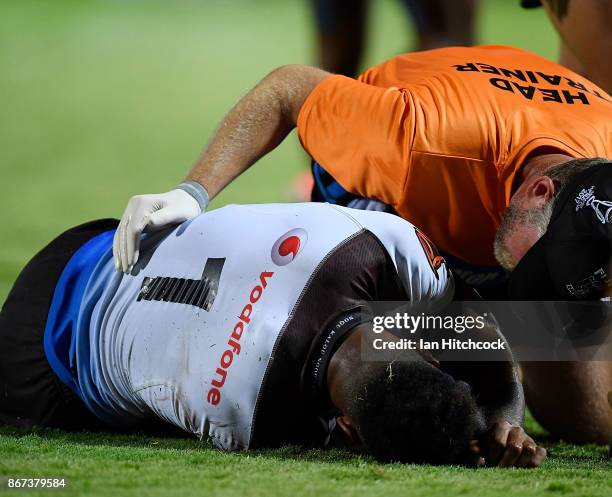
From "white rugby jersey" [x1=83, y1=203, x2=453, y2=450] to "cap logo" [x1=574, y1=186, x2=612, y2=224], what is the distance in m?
0.27

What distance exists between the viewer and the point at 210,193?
2.46 metres

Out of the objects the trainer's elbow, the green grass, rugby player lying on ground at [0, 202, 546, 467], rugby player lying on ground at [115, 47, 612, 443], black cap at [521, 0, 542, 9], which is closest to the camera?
the green grass

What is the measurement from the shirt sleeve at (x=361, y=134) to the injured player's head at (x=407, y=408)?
2.32 ft

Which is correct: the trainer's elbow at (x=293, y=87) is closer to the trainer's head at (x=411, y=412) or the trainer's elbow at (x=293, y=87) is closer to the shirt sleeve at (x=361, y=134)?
the shirt sleeve at (x=361, y=134)

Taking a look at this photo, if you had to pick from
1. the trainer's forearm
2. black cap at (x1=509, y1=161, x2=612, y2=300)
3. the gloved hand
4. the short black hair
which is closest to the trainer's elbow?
the trainer's forearm

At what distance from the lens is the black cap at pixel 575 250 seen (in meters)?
1.98

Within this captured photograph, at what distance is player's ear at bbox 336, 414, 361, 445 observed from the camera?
74.7 inches

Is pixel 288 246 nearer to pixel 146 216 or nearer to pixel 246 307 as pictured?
pixel 246 307

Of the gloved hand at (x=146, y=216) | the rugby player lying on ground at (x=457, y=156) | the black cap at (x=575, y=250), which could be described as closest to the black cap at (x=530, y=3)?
the rugby player lying on ground at (x=457, y=156)

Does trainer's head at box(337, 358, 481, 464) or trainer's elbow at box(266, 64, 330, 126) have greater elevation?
trainer's elbow at box(266, 64, 330, 126)

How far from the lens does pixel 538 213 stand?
7.21 feet

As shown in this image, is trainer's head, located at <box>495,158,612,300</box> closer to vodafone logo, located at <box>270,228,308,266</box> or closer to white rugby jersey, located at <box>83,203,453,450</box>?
white rugby jersey, located at <box>83,203,453,450</box>

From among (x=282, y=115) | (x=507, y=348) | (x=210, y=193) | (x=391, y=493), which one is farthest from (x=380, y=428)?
(x=282, y=115)

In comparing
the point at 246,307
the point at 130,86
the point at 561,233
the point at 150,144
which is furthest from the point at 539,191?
the point at 130,86
